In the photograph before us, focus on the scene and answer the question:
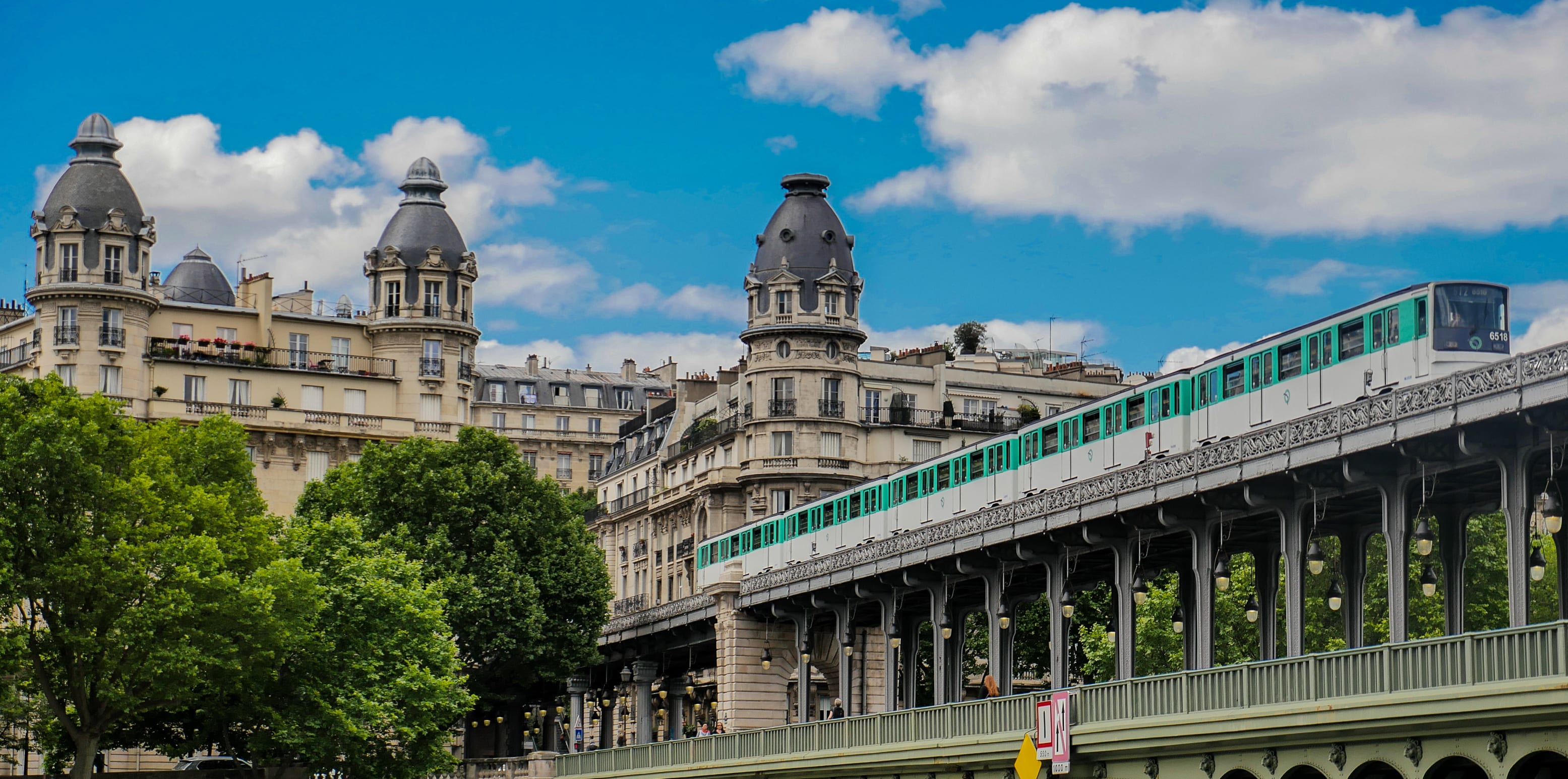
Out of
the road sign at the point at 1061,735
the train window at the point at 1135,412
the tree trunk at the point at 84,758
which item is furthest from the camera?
the tree trunk at the point at 84,758

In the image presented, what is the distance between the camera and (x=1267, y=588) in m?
58.6

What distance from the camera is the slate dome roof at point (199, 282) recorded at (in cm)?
13788

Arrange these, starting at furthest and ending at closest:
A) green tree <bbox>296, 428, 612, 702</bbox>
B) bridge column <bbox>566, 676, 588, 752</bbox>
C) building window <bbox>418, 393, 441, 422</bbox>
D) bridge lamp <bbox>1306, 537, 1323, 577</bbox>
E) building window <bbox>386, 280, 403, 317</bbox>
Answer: building window <bbox>386, 280, 403, 317</bbox>
building window <bbox>418, 393, 441, 422</bbox>
bridge column <bbox>566, 676, 588, 752</bbox>
green tree <bbox>296, 428, 612, 702</bbox>
bridge lamp <bbox>1306, 537, 1323, 577</bbox>

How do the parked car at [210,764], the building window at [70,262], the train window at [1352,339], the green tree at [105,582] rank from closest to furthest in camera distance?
the train window at [1352,339]
the green tree at [105,582]
the parked car at [210,764]
the building window at [70,262]

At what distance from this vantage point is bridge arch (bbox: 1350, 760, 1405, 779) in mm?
36062

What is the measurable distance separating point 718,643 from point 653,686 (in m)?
27.3

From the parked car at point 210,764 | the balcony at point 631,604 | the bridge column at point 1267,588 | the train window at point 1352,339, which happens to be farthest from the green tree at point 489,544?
the train window at point 1352,339

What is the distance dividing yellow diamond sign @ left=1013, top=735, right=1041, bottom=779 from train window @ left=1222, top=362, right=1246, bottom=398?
15830mm

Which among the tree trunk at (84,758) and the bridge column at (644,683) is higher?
the bridge column at (644,683)

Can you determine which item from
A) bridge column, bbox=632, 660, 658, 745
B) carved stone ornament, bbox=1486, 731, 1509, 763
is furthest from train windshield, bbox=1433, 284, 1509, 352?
bridge column, bbox=632, 660, 658, 745

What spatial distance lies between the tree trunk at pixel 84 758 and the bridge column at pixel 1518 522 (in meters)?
44.4

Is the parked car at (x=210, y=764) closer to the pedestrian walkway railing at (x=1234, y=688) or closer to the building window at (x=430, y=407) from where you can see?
the pedestrian walkway railing at (x=1234, y=688)

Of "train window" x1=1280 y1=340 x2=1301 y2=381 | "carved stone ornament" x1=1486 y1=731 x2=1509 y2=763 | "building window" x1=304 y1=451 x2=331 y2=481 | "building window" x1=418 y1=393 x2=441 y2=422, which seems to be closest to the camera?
"carved stone ornament" x1=1486 y1=731 x2=1509 y2=763

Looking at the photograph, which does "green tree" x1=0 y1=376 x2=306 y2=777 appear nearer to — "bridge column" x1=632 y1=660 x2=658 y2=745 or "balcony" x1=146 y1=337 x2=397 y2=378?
"bridge column" x1=632 y1=660 x2=658 y2=745
